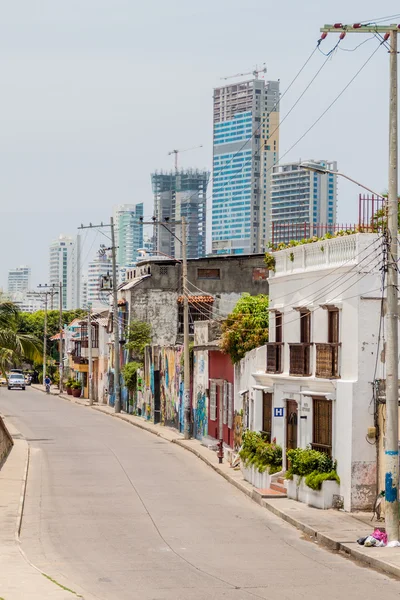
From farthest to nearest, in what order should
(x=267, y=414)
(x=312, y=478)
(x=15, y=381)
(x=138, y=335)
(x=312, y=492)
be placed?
(x=15, y=381) → (x=138, y=335) → (x=267, y=414) → (x=312, y=492) → (x=312, y=478)

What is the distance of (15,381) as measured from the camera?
109 m

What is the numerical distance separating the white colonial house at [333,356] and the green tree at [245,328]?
248 inches

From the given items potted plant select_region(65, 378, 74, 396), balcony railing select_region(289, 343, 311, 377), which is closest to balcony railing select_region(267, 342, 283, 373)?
balcony railing select_region(289, 343, 311, 377)

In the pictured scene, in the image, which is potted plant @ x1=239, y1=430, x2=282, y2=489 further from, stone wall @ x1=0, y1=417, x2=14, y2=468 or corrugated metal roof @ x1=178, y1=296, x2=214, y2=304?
corrugated metal roof @ x1=178, y1=296, x2=214, y2=304

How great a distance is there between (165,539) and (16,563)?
4.67 m

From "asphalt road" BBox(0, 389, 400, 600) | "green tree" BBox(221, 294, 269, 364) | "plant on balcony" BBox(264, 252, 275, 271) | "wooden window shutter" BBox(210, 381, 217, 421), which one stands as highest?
"plant on balcony" BBox(264, 252, 275, 271)

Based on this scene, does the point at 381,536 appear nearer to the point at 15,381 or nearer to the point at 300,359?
the point at 300,359

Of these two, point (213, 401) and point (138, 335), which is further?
point (138, 335)

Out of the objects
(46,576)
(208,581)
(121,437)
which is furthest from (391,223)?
(121,437)

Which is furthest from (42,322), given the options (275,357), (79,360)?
(275,357)

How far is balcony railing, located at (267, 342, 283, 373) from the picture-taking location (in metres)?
34.8

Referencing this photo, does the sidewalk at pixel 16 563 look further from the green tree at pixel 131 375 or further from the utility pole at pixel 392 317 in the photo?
the green tree at pixel 131 375

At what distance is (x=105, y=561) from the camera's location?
22.1 metres

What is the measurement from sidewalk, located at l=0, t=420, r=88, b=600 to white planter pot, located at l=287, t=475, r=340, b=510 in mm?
7370
